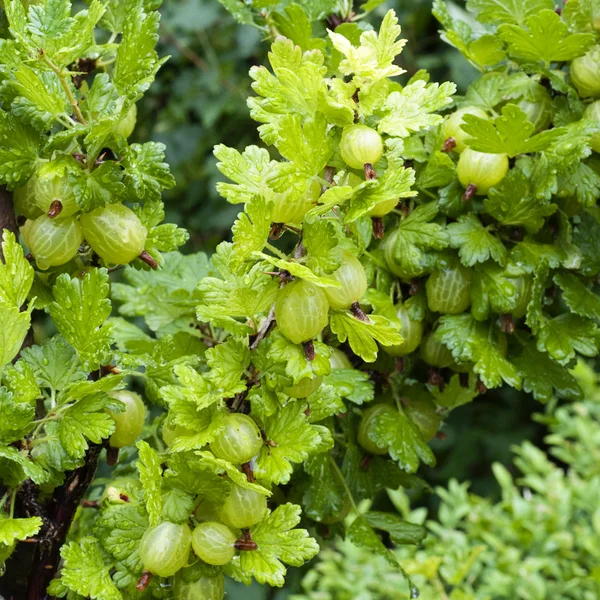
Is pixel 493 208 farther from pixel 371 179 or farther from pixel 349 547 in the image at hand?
pixel 349 547

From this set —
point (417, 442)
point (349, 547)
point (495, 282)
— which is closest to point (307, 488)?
point (417, 442)

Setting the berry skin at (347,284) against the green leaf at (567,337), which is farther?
the green leaf at (567,337)

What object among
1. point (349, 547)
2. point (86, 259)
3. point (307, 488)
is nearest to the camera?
point (86, 259)

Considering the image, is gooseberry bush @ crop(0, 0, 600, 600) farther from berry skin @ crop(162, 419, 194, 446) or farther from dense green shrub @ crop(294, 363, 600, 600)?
dense green shrub @ crop(294, 363, 600, 600)

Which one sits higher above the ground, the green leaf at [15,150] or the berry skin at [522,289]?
the green leaf at [15,150]

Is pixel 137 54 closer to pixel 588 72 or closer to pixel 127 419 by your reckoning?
pixel 127 419

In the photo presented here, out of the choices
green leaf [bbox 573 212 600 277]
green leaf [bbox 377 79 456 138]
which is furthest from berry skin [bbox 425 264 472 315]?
green leaf [bbox 377 79 456 138]

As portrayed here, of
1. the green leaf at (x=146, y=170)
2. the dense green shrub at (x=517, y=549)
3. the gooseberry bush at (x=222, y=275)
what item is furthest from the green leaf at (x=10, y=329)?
the dense green shrub at (x=517, y=549)

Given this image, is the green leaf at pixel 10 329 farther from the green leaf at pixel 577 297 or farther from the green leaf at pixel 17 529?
the green leaf at pixel 577 297
